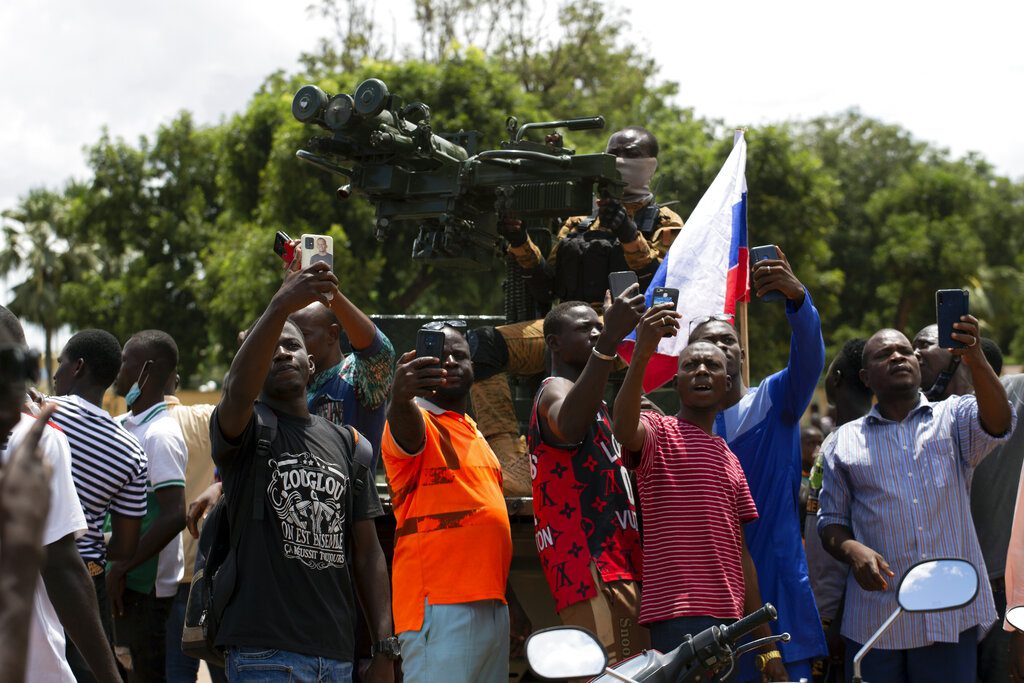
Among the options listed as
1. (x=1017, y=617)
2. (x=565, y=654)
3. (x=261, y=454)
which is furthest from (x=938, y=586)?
(x=261, y=454)

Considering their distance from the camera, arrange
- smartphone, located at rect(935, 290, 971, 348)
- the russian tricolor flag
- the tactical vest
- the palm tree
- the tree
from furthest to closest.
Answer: the palm tree
the tree
the tactical vest
the russian tricolor flag
smartphone, located at rect(935, 290, 971, 348)

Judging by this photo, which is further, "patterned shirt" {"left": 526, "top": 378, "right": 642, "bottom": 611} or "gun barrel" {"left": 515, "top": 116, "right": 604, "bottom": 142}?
"gun barrel" {"left": 515, "top": 116, "right": 604, "bottom": 142}

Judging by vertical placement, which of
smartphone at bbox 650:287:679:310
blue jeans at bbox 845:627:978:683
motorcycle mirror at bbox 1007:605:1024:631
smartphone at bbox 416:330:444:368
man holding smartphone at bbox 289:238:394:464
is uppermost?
smartphone at bbox 650:287:679:310

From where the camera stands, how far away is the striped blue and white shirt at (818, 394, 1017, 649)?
15.1 feet

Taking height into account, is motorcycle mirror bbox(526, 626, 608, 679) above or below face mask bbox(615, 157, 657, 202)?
below

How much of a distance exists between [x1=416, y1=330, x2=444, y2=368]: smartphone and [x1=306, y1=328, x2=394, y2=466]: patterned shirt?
991 millimetres

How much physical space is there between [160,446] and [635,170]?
2.76 metres

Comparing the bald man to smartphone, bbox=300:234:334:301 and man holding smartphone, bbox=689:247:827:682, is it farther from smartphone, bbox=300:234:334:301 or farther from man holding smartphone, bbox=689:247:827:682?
man holding smartphone, bbox=689:247:827:682

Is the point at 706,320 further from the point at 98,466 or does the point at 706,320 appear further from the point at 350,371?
the point at 98,466

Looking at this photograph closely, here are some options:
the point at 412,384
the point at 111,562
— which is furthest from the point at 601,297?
the point at 111,562

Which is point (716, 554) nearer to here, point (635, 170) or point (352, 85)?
point (635, 170)

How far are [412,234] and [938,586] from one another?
56.6 ft

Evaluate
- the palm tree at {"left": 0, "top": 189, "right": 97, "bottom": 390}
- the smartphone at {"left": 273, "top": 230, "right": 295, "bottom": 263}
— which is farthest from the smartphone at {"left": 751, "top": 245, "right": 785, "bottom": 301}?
the palm tree at {"left": 0, "top": 189, "right": 97, "bottom": 390}

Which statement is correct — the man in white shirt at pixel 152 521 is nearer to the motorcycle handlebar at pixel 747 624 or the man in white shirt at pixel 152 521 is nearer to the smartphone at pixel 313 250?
the smartphone at pixel 313 250
